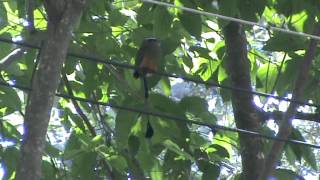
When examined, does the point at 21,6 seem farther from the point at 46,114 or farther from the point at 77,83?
the point at 46,114

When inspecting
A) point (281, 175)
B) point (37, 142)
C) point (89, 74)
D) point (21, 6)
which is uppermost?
point (21, 6)

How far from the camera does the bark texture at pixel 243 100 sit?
3.28m

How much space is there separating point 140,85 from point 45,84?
0.95m

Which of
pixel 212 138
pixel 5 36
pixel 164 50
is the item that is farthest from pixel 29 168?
pixel 212 138

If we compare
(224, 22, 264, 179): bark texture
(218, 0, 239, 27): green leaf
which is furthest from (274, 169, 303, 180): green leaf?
(218, 0, 239, 27): green leaf

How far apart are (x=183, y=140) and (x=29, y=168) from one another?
118cm

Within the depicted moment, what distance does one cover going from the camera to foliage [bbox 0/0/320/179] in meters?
2.93

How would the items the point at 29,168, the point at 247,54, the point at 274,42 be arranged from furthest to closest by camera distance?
the point at 247,54
the point at 274,42
the point at 29,168

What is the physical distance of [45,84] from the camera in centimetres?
221

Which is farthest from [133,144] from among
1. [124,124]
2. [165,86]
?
[165,86]

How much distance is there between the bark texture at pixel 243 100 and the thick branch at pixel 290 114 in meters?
0.34

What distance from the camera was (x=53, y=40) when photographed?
227 centimetres

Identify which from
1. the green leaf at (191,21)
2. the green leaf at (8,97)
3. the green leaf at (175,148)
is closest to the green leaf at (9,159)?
the green leaf at (8,97)

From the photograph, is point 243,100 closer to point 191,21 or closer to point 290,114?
point 290,114
